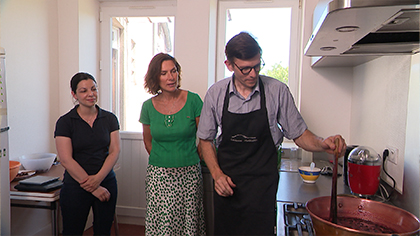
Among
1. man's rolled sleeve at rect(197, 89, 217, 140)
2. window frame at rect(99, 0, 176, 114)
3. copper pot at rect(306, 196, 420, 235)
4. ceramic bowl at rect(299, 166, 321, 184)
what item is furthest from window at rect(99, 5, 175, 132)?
copper pot at rect(306, 196, 420, 235)

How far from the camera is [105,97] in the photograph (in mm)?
3047

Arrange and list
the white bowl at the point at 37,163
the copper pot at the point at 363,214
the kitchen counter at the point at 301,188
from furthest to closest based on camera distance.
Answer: the white bowl at the point at 37,163 → the kitchen counter at the point at 301,188 → the copper pot at the point at 363,214

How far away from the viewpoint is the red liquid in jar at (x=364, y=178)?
1354 millimetres

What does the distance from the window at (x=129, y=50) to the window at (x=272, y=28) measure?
1.78ft

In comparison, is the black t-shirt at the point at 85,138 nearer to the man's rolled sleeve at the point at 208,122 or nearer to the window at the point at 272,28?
the man's rolled sleeve at the point at 208,122

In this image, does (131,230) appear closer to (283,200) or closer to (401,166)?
(283,200)

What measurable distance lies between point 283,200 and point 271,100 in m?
0.47

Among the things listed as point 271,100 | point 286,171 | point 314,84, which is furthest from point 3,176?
point 314,84

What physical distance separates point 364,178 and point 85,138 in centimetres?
150

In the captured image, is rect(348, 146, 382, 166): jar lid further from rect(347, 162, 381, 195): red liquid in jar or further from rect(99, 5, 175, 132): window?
rect(99, 5, 175, 132): window

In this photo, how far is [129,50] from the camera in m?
3.07

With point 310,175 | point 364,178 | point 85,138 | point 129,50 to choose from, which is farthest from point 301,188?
point 129,50

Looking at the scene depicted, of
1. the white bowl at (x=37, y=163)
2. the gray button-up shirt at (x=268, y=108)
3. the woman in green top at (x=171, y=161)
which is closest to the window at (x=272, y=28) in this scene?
the woman in green top at (x=171, y=161)

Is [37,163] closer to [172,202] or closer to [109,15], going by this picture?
[172,202]
